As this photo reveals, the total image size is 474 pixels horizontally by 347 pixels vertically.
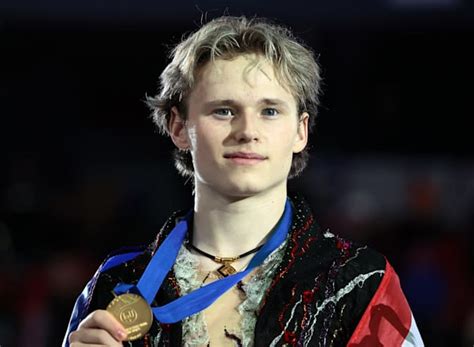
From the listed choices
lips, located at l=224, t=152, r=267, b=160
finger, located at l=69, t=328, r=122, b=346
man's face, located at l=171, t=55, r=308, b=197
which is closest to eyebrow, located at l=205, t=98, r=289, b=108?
man's face, located at l=171, t=55, r=308, b=197

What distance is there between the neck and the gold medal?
259 mm

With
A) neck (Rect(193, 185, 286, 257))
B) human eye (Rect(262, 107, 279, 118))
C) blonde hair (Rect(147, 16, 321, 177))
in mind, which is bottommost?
neck (Rect(193, 185, 286, 257))

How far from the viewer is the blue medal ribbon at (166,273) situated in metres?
2.23

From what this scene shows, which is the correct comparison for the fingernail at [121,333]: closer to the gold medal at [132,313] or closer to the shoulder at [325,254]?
the gold medal at [132,313]

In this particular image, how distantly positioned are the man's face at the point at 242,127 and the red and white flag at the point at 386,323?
13.5 inches

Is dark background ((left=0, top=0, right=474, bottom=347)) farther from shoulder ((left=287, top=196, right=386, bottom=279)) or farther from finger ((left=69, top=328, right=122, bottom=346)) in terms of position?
finger ((left=69, top=328, right=122, bottom=346))

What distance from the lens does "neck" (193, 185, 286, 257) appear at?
2348 mm

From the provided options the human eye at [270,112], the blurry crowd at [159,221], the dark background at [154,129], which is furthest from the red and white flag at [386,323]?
the dark background at [154,129]

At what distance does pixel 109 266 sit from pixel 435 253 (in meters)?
3.29

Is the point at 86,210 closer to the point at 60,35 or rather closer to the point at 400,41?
the point at 60,35

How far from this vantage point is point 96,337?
7.04 feet

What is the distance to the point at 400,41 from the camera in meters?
6.59

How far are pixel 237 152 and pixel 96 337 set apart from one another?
492 millimetres

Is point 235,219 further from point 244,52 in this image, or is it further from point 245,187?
point 244,52
